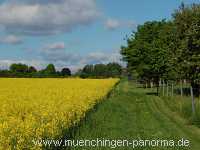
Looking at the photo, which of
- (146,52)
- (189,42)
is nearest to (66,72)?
(146,52)

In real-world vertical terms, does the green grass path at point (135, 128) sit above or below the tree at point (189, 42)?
below

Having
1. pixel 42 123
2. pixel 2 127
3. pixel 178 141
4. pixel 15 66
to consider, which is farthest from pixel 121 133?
pixel 15 66

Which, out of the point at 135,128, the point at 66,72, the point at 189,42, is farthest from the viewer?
the point at 66,72

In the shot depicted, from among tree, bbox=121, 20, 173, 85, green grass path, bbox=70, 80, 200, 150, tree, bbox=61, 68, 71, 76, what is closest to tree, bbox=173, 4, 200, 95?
green grass path, bbox=70, 80, 200, 150

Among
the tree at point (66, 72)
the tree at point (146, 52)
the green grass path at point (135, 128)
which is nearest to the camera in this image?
the green grass path at point (135, 128)

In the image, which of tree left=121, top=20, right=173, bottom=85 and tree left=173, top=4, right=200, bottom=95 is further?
tree left=121, top=20, right=173, bottom=85

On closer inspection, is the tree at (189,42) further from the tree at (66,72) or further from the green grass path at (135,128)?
the tree at (66,72)

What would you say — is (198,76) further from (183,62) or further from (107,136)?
(107,136)

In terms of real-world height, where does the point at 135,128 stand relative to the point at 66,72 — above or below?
below

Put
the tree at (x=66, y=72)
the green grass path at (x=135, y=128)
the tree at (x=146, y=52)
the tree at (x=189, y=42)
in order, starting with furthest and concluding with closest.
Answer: the tree at (x=66, y=72)
the tree at (x=146, y=52)
the tree at (x=189, y=42)
the green grass path at (x=135, y=128)

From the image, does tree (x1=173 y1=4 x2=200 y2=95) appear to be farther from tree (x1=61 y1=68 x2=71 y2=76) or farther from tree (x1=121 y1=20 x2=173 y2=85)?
tree (x1=61 y1=68 x2=71 y2=76)

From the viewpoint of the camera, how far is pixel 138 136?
17.9m

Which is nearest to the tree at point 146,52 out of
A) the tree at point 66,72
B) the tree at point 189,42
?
the tree at point 189,42

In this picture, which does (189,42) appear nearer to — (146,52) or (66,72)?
(146,52)
